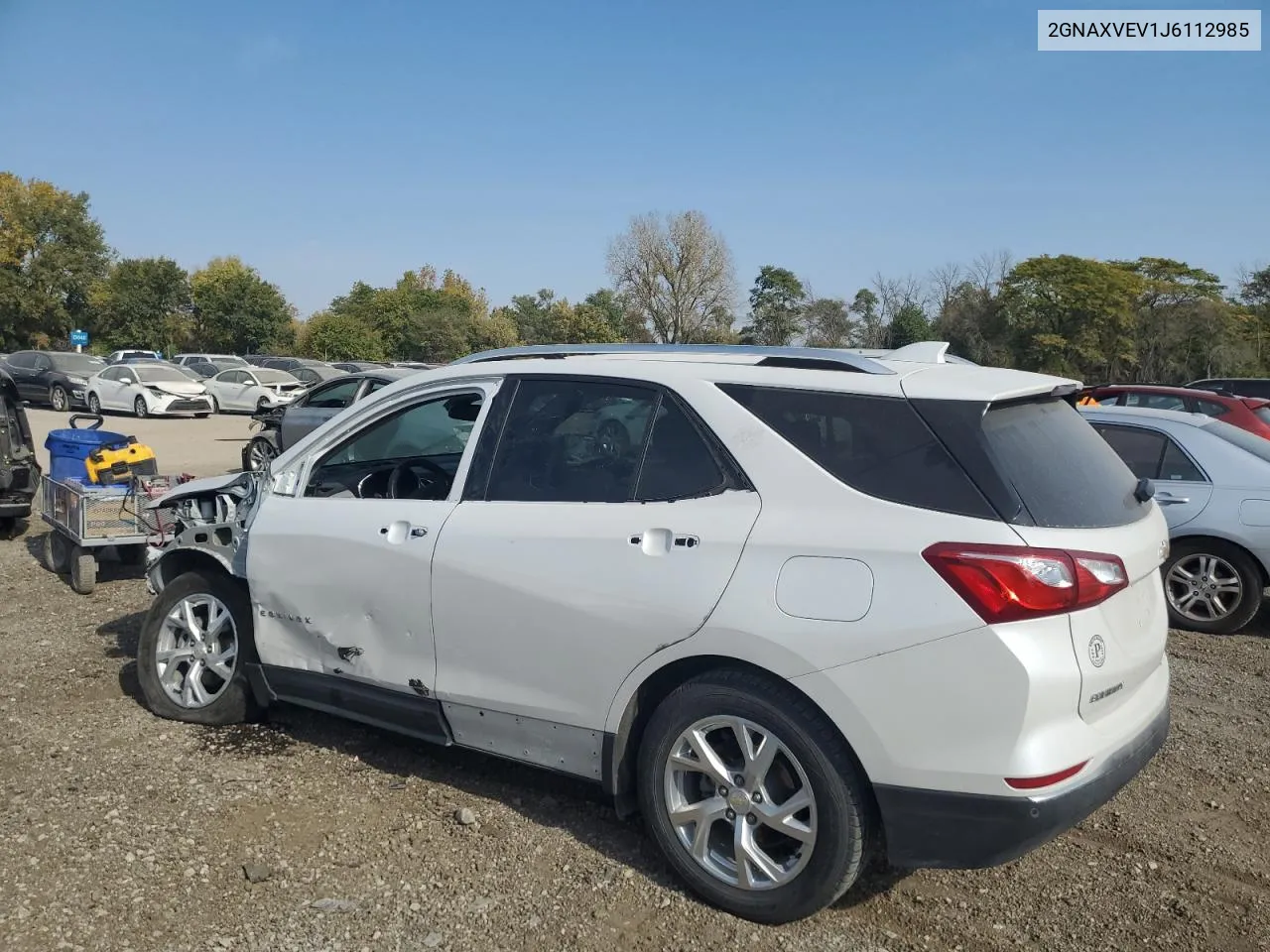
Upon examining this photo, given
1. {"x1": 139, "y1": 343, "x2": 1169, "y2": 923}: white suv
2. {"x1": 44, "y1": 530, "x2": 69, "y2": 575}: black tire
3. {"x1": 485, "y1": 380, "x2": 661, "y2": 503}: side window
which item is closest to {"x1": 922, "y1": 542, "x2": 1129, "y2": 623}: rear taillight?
{"x1": 139, "y1": 343, "x2": 1169, "y2": 923}: white suv

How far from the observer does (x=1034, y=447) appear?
10.5ft

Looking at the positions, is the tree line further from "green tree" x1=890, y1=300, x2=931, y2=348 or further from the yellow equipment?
the yellow equipment

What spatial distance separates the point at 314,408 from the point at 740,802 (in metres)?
11.8

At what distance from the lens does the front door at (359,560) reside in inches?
154

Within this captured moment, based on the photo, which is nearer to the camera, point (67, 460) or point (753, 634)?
point (753, 634)

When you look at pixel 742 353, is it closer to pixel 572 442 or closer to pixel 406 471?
pixel 572 442

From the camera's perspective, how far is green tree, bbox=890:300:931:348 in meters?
38.0

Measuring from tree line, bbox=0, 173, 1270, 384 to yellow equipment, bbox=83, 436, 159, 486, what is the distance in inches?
1197

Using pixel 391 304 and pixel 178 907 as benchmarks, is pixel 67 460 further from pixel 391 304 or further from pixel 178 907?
pixel 391 304

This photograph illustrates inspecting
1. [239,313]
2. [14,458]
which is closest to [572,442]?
[14,458]

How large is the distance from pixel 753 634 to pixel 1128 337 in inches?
1874

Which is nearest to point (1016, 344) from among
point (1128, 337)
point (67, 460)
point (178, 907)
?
point (1128, 337)

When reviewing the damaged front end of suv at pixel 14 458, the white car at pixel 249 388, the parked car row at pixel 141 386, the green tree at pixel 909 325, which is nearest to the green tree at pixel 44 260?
the parked car row at pixel 141 386

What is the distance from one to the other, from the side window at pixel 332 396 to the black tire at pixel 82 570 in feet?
21.4
